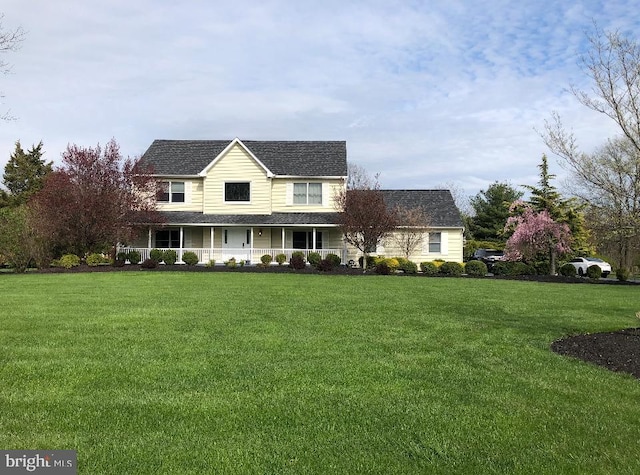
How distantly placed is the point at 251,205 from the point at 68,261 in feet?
35.9

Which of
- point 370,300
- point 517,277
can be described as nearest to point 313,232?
point 517,277

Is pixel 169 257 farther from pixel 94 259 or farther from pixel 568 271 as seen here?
pixel 568 271

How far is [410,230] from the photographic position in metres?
32.4

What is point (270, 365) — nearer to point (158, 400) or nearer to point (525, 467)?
point (158, 400)

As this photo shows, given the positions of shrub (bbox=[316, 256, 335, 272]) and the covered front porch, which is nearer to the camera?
shrub (bbox=[316, 256, 335, 272])

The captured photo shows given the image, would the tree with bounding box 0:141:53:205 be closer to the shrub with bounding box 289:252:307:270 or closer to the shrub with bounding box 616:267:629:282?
the shrub with bounding box 289:252:307:270

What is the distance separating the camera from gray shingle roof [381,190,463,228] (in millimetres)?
33875

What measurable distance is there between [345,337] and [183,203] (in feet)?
83.2

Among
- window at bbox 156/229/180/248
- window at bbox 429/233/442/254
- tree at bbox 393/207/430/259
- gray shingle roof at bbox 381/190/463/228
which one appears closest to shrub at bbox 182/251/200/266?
window at bbox 156/229/180/248

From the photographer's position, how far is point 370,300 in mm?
14758

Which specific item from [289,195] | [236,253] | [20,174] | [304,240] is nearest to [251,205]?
[289,195]

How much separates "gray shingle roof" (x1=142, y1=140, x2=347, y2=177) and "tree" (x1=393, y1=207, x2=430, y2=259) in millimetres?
4735

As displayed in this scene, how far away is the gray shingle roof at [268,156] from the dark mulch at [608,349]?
23.5 meters

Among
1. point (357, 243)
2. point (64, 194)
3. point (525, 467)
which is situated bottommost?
point (525, 467)
